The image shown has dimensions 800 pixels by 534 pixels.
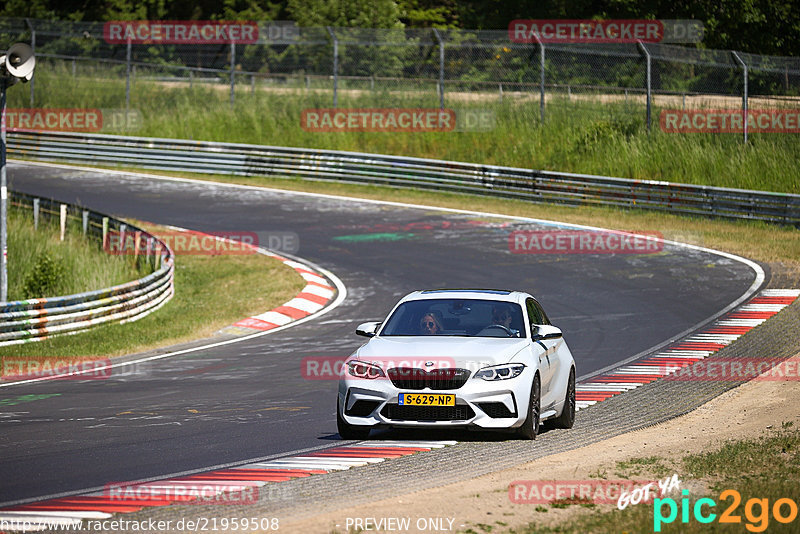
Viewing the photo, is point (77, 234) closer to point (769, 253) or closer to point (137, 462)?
point (769, 253)

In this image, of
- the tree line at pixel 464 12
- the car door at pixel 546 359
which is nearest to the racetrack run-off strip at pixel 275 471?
the car door at pixel 546 359

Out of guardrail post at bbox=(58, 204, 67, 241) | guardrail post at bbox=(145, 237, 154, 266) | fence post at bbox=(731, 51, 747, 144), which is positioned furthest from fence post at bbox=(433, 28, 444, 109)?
guardrail post at bbox=(145, 237, 154, 266)

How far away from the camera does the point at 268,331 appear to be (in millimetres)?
19766

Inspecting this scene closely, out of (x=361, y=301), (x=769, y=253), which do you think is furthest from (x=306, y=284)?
(x=769, y=253)

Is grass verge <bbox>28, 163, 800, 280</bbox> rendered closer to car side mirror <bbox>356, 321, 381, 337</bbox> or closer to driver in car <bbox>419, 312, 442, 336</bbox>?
driver in car <bbox>419, 312, 442, 336</bbox>

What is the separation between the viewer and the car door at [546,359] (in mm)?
10883

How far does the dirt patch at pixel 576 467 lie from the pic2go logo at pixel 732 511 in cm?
55

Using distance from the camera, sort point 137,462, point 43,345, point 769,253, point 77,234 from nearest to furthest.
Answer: point 137,462 → point 43,345 → point 769,253 → point 77,234

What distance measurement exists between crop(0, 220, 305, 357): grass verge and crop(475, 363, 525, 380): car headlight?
959 cm

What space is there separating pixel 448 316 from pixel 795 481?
3.98m

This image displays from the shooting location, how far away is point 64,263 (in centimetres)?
2473

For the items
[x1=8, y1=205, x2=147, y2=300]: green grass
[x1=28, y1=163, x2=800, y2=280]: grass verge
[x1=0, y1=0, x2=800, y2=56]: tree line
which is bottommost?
[x1=8, y1=205, x2=147, y2=300]: green grass

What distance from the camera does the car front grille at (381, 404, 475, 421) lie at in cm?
1021

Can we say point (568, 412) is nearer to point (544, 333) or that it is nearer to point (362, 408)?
point (544, 333)
